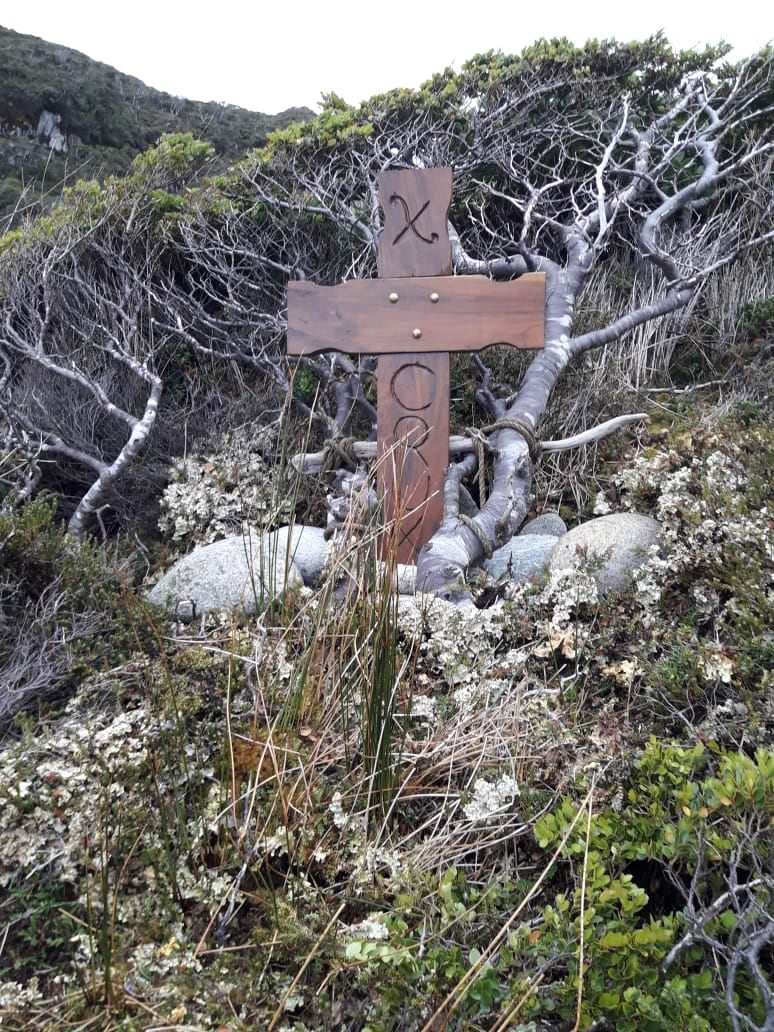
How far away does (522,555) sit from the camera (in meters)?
3.81

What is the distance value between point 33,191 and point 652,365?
17.0ft

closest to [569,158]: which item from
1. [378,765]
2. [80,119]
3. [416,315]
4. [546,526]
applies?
[416,315]

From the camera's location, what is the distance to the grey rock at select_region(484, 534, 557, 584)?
373 centimetres

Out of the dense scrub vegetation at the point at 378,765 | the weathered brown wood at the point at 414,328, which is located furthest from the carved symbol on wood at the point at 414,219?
the dense scrub vegetation at the point at 378,765

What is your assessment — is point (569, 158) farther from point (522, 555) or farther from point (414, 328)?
point (522, 555)

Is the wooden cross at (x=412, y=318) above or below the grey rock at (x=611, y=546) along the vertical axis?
above

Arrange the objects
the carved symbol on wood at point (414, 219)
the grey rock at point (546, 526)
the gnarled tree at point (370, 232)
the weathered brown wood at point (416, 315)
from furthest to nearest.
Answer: the gnarled tree at point (370, 232)
the grey rock at point (546, 526)
the carved symbol on wood at point (414, 219)
the weathered brown wood at point (416, 315)

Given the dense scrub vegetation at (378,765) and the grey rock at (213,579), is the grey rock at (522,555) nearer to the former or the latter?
the dense scrub vegetation at (378,765)

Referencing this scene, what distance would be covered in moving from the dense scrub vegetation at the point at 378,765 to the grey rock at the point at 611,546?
191 millimetres

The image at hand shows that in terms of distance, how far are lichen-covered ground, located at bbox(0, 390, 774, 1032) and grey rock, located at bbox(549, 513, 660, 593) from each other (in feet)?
0.99

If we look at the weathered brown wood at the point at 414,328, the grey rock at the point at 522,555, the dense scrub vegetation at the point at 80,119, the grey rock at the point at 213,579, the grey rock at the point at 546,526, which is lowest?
the grey rock at the point at 213,579

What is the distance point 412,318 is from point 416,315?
24 mm

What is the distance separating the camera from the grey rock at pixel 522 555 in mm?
3734

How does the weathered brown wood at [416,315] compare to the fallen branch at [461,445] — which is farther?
the fallen branch at [461,445]
